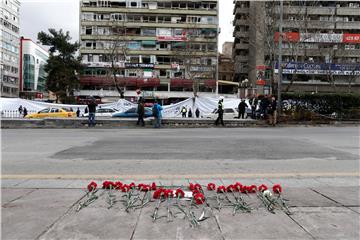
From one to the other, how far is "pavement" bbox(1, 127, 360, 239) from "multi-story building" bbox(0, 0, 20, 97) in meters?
78.6

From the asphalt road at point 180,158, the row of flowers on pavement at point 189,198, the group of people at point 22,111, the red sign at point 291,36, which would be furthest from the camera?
the red sign at point 291,36

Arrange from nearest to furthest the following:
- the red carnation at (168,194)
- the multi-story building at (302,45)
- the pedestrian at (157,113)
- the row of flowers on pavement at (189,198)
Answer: the row of flowers on pavement at (189,198)
the red carnation at (168,194)
the pedestrian at (157,113)
the multi-story building at (302,45)

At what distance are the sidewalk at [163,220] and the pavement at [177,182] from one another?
0.5 inches

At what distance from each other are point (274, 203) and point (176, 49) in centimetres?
6220

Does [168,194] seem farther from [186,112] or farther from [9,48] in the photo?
[9,48]

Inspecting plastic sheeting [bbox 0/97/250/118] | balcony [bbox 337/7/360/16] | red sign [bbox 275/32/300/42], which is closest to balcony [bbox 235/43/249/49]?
balcony [bbox 337/7/360/16]

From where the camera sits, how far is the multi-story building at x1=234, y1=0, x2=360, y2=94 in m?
27.9

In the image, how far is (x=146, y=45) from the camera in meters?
67.3

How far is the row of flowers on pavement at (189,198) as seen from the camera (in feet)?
14.8

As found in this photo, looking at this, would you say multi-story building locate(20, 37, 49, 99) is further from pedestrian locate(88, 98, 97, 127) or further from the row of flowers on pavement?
the row of flowers on pavement

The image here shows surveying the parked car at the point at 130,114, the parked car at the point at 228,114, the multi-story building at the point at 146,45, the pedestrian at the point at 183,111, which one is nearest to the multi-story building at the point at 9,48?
the multi-story building at the point at 146,45

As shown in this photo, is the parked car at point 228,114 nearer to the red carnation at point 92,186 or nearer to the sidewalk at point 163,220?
the sidewalk at point 163,220

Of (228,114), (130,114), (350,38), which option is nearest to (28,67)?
(130,114)

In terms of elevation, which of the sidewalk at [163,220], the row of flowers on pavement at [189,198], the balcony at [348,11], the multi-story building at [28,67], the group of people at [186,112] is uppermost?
the balcony at [348,11]
